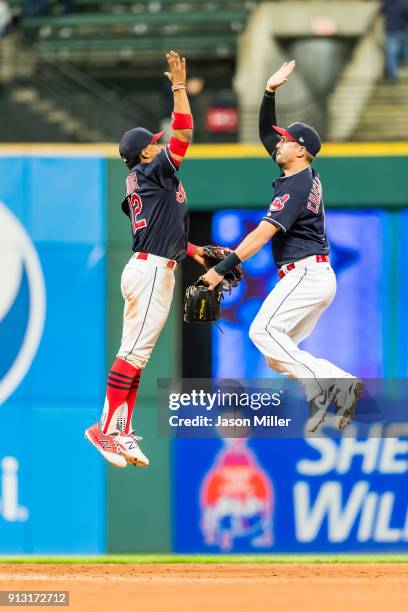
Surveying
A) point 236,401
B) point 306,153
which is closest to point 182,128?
point 306,153

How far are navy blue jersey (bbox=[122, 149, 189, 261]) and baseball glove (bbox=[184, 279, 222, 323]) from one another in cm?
46

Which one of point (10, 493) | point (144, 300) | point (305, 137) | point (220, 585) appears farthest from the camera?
point (10, 493)

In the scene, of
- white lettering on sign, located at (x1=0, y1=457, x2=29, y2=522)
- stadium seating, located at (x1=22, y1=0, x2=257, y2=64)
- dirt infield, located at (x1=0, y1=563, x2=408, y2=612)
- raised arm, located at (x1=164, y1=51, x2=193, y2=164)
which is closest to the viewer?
raised arm, located at (x1=164, y1=51, x2=193, y2=164)

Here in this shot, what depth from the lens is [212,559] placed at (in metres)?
15.3

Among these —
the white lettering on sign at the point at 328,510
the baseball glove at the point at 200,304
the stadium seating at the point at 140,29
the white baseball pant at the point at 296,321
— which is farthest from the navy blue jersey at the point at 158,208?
the stadium seating at the point at 140,29

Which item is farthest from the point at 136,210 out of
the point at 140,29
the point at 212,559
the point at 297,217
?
the point at 140,29

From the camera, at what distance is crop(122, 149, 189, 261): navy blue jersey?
973 centimetres

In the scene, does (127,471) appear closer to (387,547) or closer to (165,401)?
(387,547)

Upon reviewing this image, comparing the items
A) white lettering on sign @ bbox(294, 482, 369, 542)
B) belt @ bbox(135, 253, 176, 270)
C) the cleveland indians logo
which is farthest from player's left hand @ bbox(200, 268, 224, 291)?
white lettering on sign @ bbox(294, 482, 369, 542)

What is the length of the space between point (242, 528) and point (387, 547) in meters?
1.55

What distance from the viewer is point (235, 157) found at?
1501cm

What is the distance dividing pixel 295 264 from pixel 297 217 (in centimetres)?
42

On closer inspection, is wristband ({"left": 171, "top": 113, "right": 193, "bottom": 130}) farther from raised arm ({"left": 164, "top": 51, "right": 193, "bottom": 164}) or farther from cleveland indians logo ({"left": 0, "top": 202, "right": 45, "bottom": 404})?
cleveland indians logo ({"left": 0, "top": 202, "right": 45, "bottom": 404})

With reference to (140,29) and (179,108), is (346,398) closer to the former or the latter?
(179,108)
